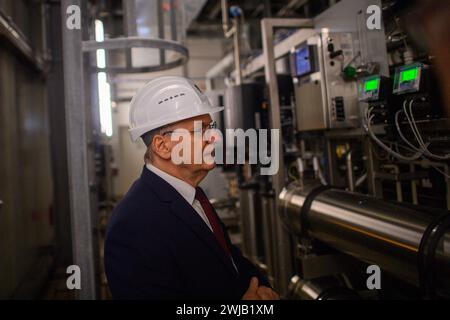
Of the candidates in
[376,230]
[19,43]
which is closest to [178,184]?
[376,230]

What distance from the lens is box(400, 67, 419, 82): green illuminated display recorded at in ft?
5.20

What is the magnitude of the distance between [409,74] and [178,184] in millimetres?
1104

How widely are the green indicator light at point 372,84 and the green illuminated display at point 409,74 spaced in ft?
0.50

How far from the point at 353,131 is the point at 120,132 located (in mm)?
6226

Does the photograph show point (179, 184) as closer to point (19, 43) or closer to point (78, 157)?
point (78, 157)

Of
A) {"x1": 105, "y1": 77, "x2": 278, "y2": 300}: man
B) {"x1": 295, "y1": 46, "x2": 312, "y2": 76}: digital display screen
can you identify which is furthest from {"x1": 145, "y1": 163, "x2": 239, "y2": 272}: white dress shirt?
{"x1": 295, "y1": 46, "x2": 312, "y2": 76}: digital display screen

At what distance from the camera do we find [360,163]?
2580 millimetres

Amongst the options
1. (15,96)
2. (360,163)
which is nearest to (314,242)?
(360,163)

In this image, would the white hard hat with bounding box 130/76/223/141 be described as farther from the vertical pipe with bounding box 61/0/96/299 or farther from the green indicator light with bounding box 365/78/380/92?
the green indicator light with bounding box 365/78/380/92

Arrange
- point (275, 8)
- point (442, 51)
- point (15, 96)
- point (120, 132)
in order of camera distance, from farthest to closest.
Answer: point (120, 132) → point (275, 8) → point (15, 96) → point (442, 51)

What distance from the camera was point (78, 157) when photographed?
67.5 inches

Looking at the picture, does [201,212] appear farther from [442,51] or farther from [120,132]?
[120,132]

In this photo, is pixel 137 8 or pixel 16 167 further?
pixel 16 167

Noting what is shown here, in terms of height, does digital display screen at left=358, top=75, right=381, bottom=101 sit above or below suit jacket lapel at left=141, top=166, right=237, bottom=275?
above
